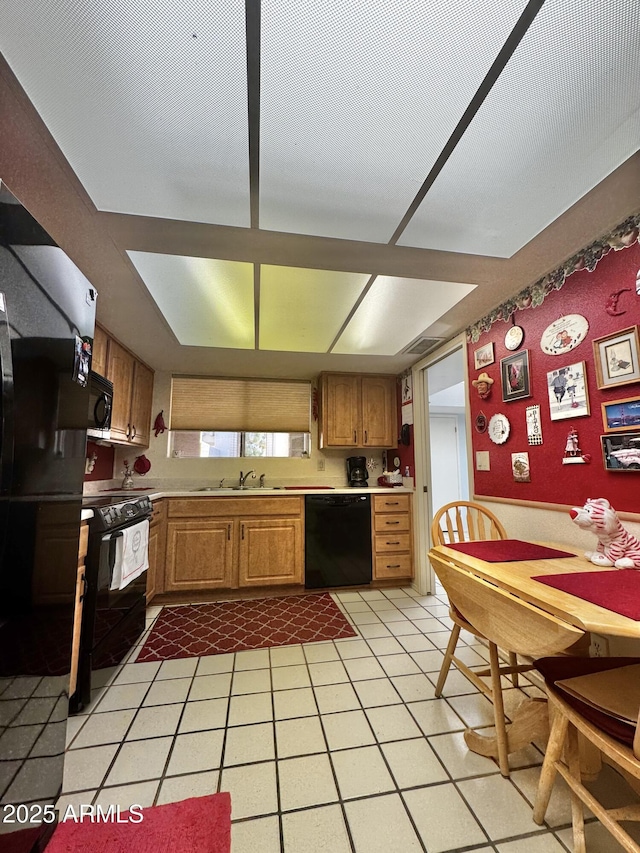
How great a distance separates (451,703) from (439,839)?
0.68 metres

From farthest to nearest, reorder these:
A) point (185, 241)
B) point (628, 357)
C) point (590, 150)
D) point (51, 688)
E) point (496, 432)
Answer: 1. point (496, 432)
2. point (185, 241)
3. point (628, 357)
4. point (590, 150)
5. point (51, 688)

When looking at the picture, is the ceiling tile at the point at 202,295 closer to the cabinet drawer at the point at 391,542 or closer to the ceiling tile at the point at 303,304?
the ceiling tile at the point at 303,304

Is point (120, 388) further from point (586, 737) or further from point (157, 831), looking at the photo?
point (586, 737)

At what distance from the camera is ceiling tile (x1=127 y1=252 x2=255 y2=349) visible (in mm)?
1830

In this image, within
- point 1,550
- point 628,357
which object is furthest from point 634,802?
point 1,550

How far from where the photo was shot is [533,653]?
1.08 m

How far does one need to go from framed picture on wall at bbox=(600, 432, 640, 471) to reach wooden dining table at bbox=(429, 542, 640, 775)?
448mm

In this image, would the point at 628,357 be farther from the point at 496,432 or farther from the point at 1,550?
the point at 1,550

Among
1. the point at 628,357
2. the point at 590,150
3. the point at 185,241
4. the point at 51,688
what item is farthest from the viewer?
the point at 185,241

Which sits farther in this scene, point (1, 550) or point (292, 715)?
point (292, 715)

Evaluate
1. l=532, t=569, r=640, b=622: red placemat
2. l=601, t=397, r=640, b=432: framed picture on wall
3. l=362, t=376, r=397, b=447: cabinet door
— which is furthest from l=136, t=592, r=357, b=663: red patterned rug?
l=601, t=397, r=640, b=432: framed picture on wall

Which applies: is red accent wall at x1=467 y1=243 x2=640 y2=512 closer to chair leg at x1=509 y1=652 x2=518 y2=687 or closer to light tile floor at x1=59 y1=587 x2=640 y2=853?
chair leg at x1=509 y1=652 x2=518 y2=687

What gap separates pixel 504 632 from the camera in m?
1.20


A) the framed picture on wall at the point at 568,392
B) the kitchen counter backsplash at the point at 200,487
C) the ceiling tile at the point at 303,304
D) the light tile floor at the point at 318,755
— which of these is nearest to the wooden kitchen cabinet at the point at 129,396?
the kitchen counter backsplash at the point at 200,487
